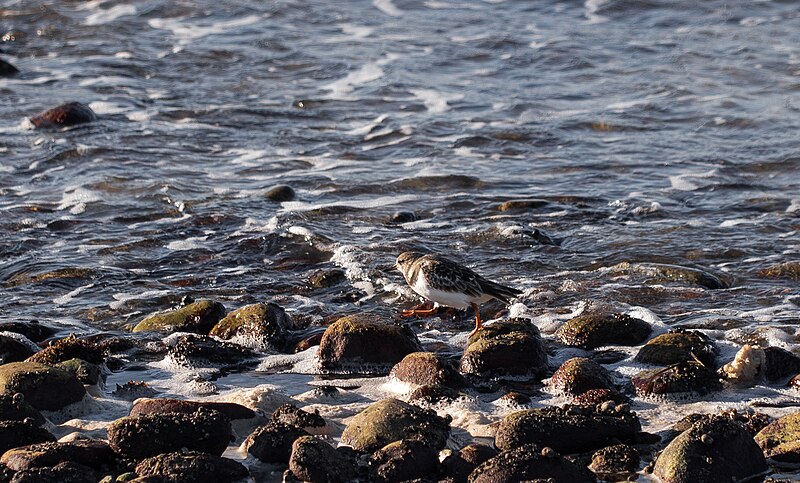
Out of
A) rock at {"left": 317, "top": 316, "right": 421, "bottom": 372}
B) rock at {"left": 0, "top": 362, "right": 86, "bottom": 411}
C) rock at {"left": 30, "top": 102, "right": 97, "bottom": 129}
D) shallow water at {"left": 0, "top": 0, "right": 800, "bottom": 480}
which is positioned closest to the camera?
rock at {"left": 0, "top": 362, "right": 86, "bottom": 411}

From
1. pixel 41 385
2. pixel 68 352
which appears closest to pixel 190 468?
pixel 41 385

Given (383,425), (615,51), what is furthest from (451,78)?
(383,425)

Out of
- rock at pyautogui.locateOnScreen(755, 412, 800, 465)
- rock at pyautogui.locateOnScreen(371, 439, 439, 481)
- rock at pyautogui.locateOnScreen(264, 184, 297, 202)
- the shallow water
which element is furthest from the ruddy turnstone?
rock at pyautogui.locateOnScreen(264, 184, 297, 202)

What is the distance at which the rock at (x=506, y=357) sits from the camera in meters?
5.68

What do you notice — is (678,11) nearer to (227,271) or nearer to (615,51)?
(615,51)

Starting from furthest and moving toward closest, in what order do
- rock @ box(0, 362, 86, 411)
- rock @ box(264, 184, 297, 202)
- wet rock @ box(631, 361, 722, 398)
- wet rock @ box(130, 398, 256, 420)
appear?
rock @ box(264, 184, 297, 202)
wet rock @ box(631, 361, 722, 398)
rock @ box(0, 362, 86, 411)
wet rock @ box(130, 398, 256, 420)

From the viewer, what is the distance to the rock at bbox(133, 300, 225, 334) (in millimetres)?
6504

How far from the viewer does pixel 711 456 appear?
432 cm

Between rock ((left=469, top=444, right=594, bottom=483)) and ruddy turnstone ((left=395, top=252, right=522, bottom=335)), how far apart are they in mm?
1987

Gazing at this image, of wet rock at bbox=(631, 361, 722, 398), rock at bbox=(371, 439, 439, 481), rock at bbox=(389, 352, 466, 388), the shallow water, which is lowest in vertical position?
the shallow water

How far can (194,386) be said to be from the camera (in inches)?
224

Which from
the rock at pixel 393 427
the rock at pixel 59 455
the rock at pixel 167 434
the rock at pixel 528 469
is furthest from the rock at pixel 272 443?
the rock at pixel 528 469

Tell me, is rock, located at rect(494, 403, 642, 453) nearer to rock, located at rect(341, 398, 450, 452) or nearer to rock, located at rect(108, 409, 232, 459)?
rock, located at rect(341, 398, 450, 452)

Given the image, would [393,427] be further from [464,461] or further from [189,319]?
[189,319]
